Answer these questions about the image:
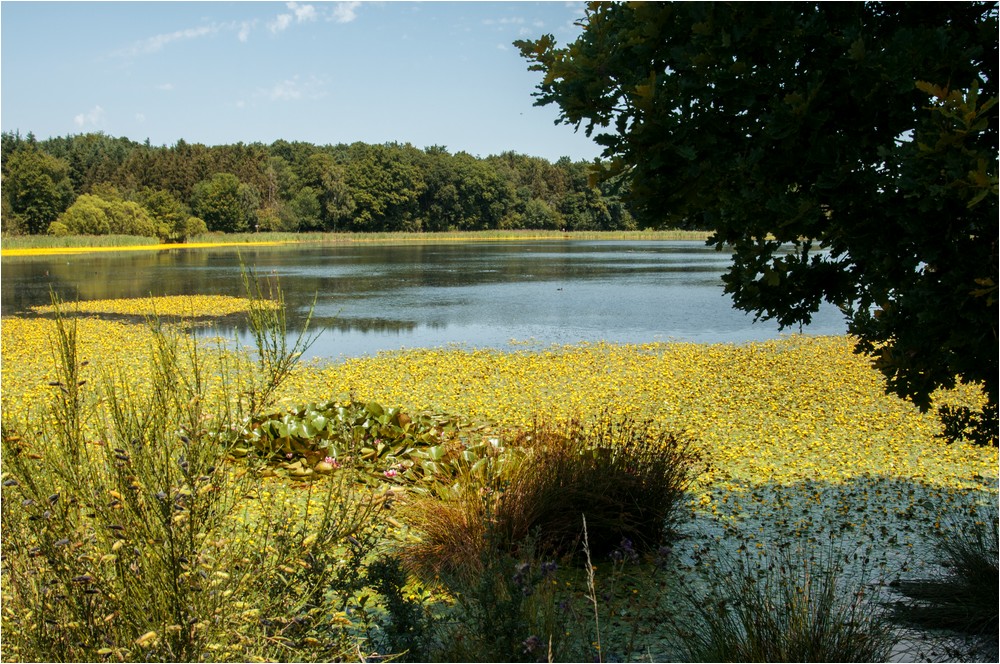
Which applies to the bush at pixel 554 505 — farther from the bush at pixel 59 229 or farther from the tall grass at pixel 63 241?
the bush at pixel 59 229

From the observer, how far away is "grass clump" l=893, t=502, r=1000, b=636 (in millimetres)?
3346

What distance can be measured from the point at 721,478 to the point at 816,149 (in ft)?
11.6

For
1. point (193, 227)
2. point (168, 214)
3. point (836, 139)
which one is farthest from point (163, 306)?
point (168, 214)

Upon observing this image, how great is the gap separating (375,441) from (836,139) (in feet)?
13.6

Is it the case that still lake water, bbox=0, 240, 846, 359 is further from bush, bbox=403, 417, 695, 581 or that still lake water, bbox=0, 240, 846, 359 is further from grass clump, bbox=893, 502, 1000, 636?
grass clump, bbox=893, 502, 1000, 636

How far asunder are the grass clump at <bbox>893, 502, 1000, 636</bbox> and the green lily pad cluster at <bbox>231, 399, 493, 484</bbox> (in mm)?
2598

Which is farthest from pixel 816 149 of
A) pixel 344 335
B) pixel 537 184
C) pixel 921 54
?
pixel 537 184

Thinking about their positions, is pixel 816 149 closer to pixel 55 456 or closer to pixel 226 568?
pixel 226 568

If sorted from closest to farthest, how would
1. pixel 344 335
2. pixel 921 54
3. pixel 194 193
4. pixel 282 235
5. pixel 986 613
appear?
1. pixel 921 54
2. pixel 986 613
3. pixel 344 335
4. pixel 282 235
5. pixel 194 193

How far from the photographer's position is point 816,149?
263cm

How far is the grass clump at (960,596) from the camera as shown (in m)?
3.35

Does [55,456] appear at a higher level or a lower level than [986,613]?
higher

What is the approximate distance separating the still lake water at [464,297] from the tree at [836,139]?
335 centimetres

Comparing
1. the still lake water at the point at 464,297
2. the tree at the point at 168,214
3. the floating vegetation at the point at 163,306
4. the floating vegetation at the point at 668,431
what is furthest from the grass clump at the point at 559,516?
the tree at the point at 168,214
